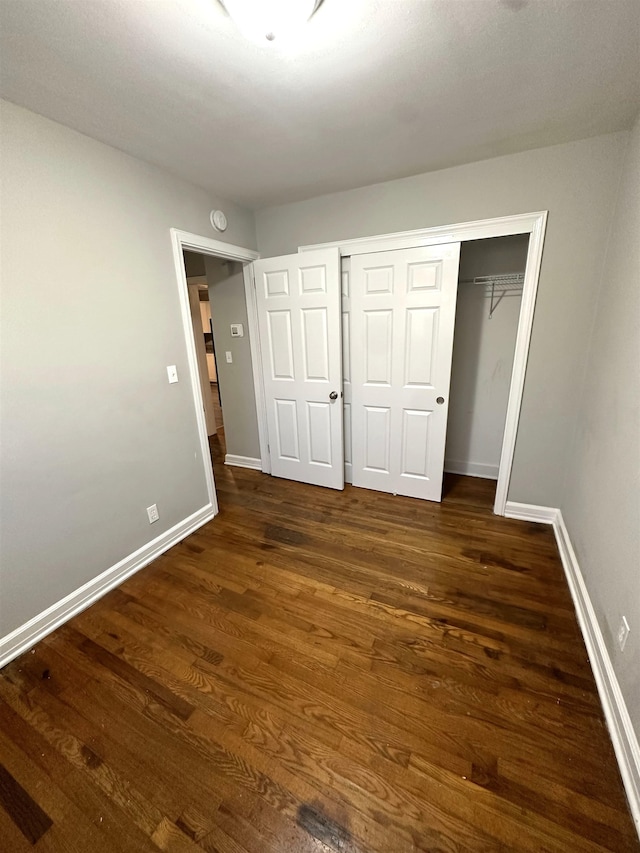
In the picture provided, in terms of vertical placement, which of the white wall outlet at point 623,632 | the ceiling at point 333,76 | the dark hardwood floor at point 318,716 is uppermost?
the ceiling at point 333,76

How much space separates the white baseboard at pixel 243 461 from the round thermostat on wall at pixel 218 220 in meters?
2.17

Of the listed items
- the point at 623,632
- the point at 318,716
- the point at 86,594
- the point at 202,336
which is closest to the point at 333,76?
the point at 623,632

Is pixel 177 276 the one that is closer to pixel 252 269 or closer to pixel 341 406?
pixel 252 269

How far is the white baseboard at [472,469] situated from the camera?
10.5 ft

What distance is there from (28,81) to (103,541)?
218 centimetres

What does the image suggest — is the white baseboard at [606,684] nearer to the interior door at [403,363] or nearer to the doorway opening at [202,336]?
the interior door at [403,363]

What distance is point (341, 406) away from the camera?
2.86 m

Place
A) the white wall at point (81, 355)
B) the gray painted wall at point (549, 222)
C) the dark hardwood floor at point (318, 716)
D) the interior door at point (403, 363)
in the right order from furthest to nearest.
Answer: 1. the interior door at point (403, 363)
2. the gray painted wall at point (549, 222)
3. the white wall at point (81, 355)
4. the dark hardwood floor at point (318, 716)

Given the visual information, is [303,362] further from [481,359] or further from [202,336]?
[202,336]

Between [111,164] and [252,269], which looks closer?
[111,164]

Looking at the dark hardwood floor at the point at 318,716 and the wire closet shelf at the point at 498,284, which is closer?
the dark hardwood floor at the point at 318,716

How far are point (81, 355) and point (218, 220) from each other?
149 cm

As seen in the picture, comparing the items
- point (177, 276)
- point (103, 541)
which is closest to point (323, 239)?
point (177, 276)

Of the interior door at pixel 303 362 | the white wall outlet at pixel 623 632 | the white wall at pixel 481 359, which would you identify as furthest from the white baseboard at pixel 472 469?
the white wall outlet at pixel 623 632
